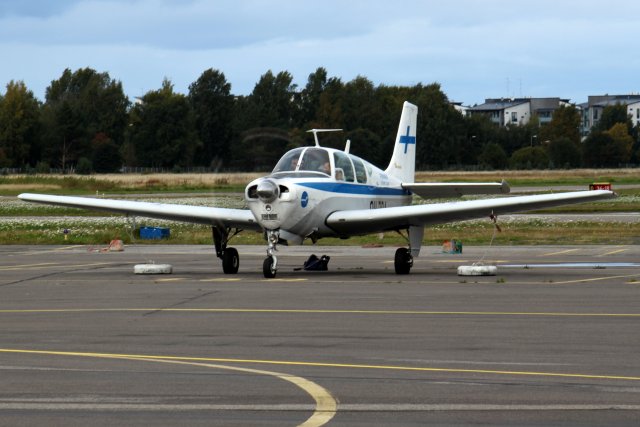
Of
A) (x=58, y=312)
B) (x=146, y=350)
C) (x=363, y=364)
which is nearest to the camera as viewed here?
(x=363, y=364)

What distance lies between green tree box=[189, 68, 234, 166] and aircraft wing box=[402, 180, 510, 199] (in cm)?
1326

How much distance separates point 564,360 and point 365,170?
1383cm

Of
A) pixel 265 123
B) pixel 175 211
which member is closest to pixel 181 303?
pixel 175 211

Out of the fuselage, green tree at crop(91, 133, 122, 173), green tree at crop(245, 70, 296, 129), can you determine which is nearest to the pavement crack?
the fuselage

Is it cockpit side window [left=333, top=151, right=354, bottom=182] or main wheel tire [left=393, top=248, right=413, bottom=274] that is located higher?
cockpit side window [left=333, top=151, right=354, bottom=182]

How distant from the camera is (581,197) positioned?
71.9 ft

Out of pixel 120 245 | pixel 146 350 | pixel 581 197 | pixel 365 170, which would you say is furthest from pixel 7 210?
pixel 146 350

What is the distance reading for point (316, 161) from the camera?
22.7 meters

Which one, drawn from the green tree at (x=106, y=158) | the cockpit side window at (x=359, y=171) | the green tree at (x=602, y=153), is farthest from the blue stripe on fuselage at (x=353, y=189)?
the green tree at (x=602, y=153)

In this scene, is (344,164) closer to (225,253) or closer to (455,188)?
(455,188)

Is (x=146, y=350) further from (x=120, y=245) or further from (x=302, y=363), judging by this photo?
(x=120, y=245)

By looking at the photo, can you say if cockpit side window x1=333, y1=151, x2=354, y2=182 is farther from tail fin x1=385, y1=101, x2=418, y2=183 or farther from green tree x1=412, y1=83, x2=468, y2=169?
green tree x1=412, y1=83, x2=468, y2=169

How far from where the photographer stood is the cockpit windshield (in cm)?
2242

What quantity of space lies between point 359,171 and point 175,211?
3.91 metres
